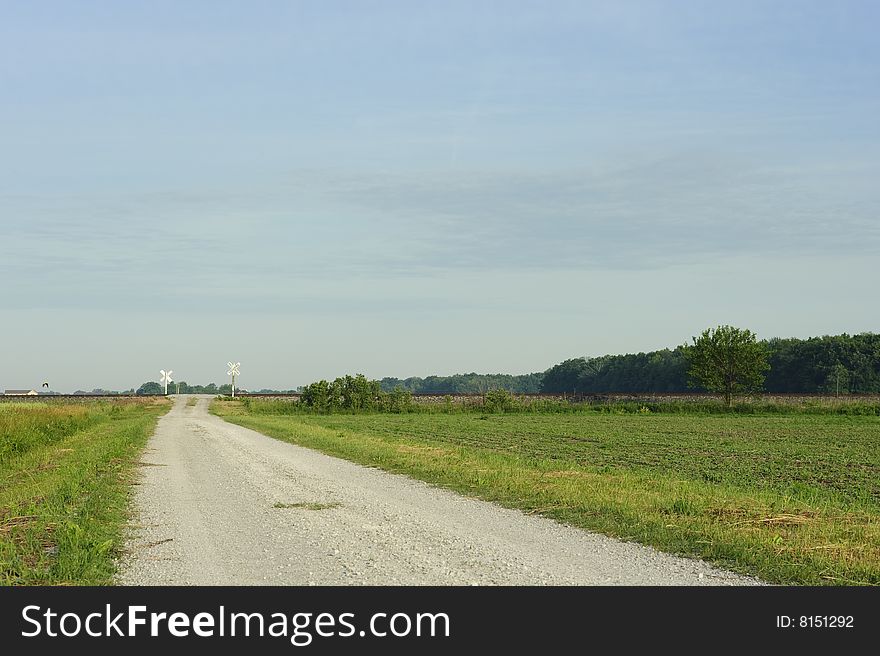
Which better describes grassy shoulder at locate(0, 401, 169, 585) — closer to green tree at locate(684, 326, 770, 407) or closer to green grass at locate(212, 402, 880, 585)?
green grass at locate(212, 402, 880, 585)

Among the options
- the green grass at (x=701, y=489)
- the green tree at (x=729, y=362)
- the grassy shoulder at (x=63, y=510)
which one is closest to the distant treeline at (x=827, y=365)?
the green tree at (x=729, y=362)

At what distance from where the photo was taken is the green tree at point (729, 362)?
10475cm

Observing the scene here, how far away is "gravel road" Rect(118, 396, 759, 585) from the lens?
10.1 meters

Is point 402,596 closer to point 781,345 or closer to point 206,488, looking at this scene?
point 206,488

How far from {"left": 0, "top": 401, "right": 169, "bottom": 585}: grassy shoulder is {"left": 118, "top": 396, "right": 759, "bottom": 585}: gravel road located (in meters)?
0.45

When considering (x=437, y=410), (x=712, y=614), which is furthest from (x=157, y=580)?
(x=437, y=410)

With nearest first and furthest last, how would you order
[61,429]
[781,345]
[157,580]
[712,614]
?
[712,614] → [157,580] → [61,429] → [781,345]

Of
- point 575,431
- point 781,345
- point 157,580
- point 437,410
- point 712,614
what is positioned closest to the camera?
point 712,614

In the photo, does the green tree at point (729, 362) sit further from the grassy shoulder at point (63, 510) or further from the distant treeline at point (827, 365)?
the grassy shoulder at point (63, 510)

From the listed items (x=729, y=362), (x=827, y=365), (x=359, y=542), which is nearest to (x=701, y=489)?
(x=359, y=542)

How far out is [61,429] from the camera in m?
45.3

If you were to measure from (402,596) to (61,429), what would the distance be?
136 feet

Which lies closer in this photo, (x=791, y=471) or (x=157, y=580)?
(x=157, y=580)

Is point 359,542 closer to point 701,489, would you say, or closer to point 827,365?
point 701,489
